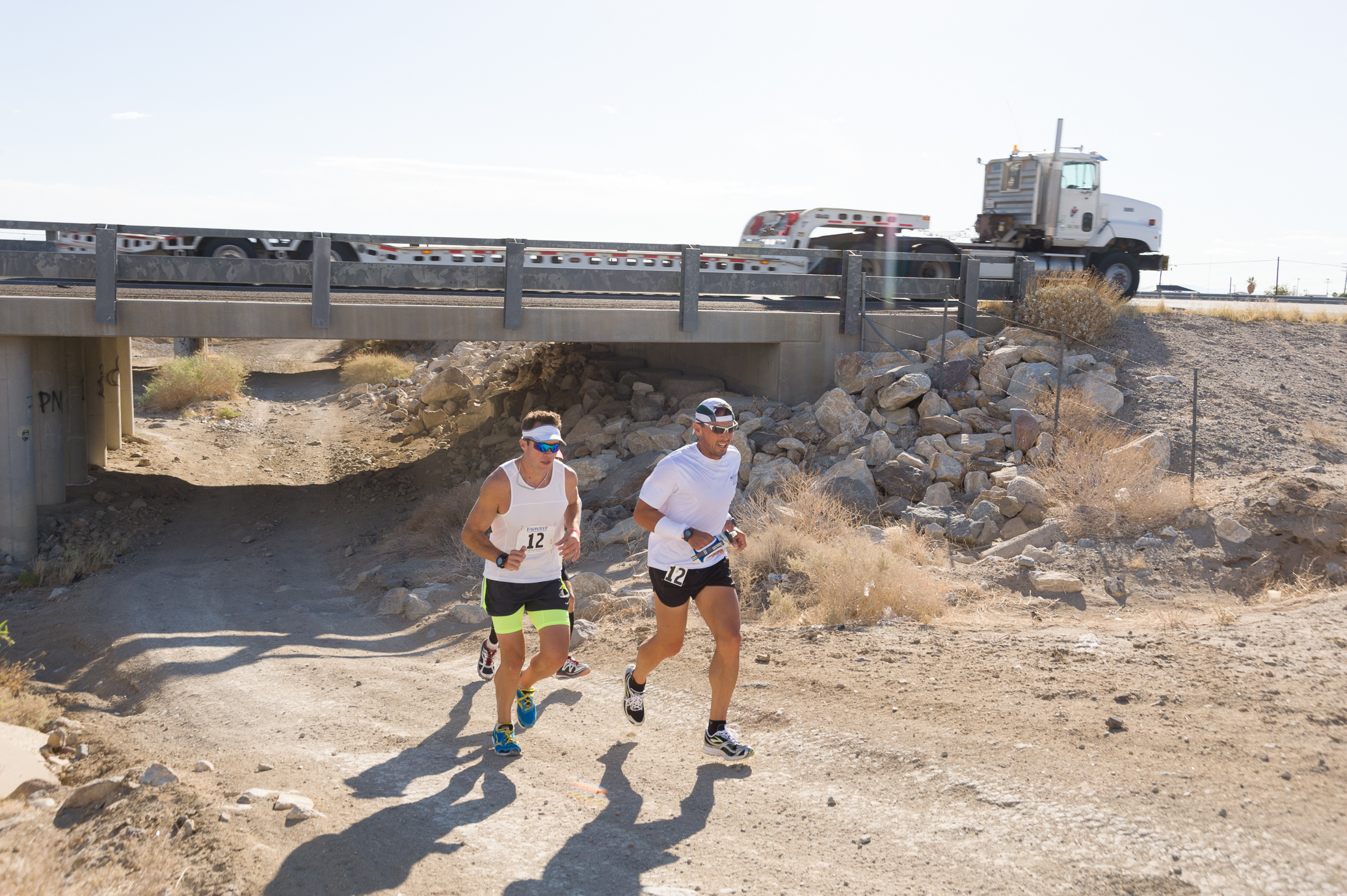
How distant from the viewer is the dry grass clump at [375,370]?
26828mm

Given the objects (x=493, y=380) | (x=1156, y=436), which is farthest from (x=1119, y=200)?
(x=493, y=380)

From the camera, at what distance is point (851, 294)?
13.7 m

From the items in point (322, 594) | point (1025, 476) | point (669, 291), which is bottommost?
point (322, 594)

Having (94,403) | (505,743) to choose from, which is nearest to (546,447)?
(505,743)

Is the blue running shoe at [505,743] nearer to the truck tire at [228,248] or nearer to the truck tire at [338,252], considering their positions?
the truck tire at [338,252]

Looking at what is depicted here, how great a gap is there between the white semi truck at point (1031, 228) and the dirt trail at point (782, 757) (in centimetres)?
999

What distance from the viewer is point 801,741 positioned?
543 cm

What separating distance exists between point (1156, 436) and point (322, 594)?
29.9 feet

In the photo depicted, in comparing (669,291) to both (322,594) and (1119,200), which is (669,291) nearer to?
(322,594)

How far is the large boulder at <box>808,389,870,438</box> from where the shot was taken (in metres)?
12.3

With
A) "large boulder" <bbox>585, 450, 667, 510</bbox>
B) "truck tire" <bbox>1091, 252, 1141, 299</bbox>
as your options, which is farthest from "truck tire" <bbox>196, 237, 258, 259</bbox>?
"truck tire" <bbox>1091, 252, 1141, 299</bbox>

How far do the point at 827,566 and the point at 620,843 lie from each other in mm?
4202

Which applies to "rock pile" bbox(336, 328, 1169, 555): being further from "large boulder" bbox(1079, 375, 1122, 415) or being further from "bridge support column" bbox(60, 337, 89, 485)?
"bridge support column" bbox(60, 337, 89, 485)

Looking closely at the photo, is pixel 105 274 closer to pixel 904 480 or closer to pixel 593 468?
pixel 593 468
